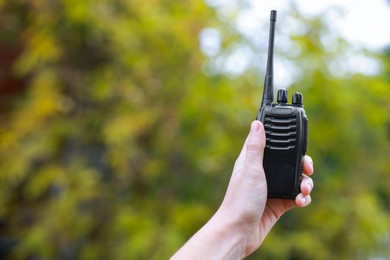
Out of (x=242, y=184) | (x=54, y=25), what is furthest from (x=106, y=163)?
(x=242, y=184)

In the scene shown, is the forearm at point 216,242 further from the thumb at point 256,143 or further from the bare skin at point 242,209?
the thumb at point 256,143

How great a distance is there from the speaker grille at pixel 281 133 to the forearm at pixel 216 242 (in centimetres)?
18

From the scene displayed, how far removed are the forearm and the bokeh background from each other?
10.3 ft

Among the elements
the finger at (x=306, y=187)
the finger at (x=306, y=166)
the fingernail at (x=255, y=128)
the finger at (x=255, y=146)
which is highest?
the fingernail at (x=255, y=128)

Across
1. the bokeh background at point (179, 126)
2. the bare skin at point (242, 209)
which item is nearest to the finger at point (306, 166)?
the bare skin at point (242, 209)

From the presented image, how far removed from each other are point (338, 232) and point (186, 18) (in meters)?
1.79

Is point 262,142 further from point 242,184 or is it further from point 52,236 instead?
point 52,236

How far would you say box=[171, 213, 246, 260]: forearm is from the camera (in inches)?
51.2

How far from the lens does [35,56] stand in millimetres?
4676

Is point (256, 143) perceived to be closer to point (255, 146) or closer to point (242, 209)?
point (255, 146)

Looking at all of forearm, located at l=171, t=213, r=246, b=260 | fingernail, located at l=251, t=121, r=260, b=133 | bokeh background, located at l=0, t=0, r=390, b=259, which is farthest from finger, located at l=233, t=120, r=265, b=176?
bokeh background, located at l=0, t=0, r=390, b=259

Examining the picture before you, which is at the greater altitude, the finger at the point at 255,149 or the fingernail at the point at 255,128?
the fingernail at the point at 255,128

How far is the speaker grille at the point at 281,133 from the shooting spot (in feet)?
4.22

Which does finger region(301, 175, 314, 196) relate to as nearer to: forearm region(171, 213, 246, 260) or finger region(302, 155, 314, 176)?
finger region(302, 155, 314, 176)
